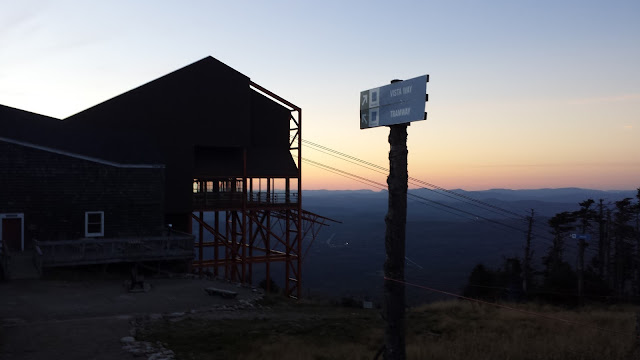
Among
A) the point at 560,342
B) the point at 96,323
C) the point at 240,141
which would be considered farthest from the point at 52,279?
the point at 560,342

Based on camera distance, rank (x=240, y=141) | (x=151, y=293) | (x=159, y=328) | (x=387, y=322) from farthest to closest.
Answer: (x=240, y=141) → (x=151, y=293) → (x=159, y=328) → (x=387, y=322)

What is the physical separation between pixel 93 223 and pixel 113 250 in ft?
12.1

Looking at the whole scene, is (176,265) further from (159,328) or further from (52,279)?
(159,328)

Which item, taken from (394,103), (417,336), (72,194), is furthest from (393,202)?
(72,194)

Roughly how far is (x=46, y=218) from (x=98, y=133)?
8.10m

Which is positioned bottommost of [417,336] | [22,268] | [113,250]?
[417,336]

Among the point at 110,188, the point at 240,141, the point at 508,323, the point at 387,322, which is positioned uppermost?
the point at 240,141

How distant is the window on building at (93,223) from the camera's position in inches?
1150

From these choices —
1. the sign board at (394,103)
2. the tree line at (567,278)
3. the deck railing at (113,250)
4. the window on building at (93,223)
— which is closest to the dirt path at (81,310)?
→ the deck railing at (113,250)

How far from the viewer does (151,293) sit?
23.9 meters

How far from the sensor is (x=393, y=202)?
35.6 ft

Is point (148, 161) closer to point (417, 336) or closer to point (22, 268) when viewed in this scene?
point (22, 268)

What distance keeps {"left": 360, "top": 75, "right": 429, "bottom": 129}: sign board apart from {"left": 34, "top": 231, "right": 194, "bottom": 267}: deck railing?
19760 millimetres

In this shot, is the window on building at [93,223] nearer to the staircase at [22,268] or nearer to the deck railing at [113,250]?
the deck railing at [113,250]
